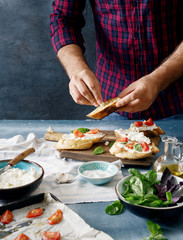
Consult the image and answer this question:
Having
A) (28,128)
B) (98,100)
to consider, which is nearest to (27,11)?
(28,128)

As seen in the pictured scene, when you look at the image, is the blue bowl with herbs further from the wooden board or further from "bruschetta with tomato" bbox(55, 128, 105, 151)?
"bruschetta with tomato" bbox(55, 128, 105, 151)

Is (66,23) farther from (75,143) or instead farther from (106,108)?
(75,143)

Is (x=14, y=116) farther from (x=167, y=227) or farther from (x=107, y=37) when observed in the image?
(x=167, y=227)

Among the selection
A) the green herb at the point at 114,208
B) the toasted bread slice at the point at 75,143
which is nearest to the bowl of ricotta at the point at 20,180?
the green herb at the point at 114,208

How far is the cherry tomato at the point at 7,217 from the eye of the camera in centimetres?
127

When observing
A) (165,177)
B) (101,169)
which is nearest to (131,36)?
(101,169)

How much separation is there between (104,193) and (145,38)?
1567 mm

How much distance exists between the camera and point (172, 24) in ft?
8.55

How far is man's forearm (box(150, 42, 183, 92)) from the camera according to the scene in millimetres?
2305

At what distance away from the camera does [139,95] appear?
2.06 m

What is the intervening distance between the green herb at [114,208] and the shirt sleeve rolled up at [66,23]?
1.69 meters

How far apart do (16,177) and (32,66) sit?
121 inches

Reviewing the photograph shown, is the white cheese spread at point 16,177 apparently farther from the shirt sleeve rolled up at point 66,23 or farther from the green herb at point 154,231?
the shirt sleeve rolled up at point 66,23

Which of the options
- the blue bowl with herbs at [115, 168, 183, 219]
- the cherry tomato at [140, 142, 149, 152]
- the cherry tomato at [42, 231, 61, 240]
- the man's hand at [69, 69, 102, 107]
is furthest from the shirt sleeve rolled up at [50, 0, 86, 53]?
the cherry tomato at [42, 231, 61, 240]
